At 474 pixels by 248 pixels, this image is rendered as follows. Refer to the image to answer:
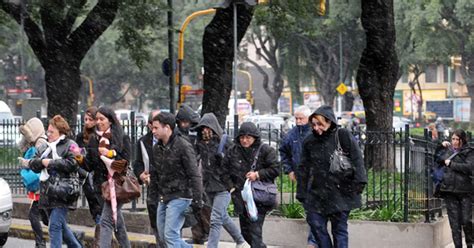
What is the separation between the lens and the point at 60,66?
70.4 feet

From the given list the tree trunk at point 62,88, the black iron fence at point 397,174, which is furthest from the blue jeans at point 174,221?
the tree trunk at point 62,88

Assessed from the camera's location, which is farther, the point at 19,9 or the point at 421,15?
the point at 421,15

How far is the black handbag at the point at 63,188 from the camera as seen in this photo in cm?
1049

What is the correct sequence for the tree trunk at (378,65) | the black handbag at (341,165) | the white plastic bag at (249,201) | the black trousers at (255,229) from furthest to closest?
the tree trunk at (378,65) < the black trousers at (255,229) < the white plastic bag at (249,201) < the black handbag at (341,165)

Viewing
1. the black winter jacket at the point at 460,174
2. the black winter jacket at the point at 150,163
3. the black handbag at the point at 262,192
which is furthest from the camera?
the black winter jacket at the point at 460,174

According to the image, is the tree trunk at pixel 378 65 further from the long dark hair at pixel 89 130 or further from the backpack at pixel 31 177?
the backpack at pixel 31 177

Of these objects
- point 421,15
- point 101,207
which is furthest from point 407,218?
point 421,15

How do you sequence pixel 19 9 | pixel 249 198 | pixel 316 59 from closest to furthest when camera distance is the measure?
pixel 249 198 → pixel 19 9 → pixel 316 59

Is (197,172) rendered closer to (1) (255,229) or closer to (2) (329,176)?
(2) (329,176)

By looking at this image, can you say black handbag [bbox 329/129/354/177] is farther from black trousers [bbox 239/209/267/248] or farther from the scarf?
the scarf

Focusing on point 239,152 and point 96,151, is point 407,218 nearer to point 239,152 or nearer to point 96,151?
point 239,152

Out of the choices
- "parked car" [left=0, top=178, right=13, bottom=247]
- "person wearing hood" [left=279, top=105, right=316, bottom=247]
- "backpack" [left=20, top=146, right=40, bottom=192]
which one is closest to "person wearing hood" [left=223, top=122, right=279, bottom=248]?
"person wearing hood" [left=279, top=105, right=316, bottom=247]

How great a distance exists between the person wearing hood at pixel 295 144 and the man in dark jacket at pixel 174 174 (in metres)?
1.82

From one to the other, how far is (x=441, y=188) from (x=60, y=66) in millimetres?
11492
